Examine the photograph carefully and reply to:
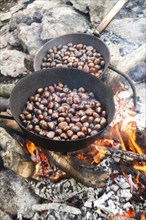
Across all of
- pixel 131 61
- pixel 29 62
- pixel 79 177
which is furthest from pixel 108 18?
pixel 79 177

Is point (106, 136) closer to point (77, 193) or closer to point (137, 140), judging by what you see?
point (137, 140)

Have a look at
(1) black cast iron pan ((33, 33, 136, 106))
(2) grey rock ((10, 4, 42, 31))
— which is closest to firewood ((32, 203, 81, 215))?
(1) black cast iron pan ((33, 33, 136, 106))

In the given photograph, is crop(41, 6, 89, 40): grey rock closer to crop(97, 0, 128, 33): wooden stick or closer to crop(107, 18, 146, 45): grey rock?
crop(97, 0, 128, 33): wooden stick

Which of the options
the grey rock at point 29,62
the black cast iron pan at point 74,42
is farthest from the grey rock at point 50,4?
the black cast iron pan at point 74,42

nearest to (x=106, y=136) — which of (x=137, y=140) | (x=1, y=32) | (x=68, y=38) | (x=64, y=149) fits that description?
(x=137, y=140)

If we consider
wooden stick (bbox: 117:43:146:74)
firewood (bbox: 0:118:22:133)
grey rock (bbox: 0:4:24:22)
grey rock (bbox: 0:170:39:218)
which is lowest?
grey rock (bbox: 0:4:24:22)

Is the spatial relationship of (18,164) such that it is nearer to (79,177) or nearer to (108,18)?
(79,177)
